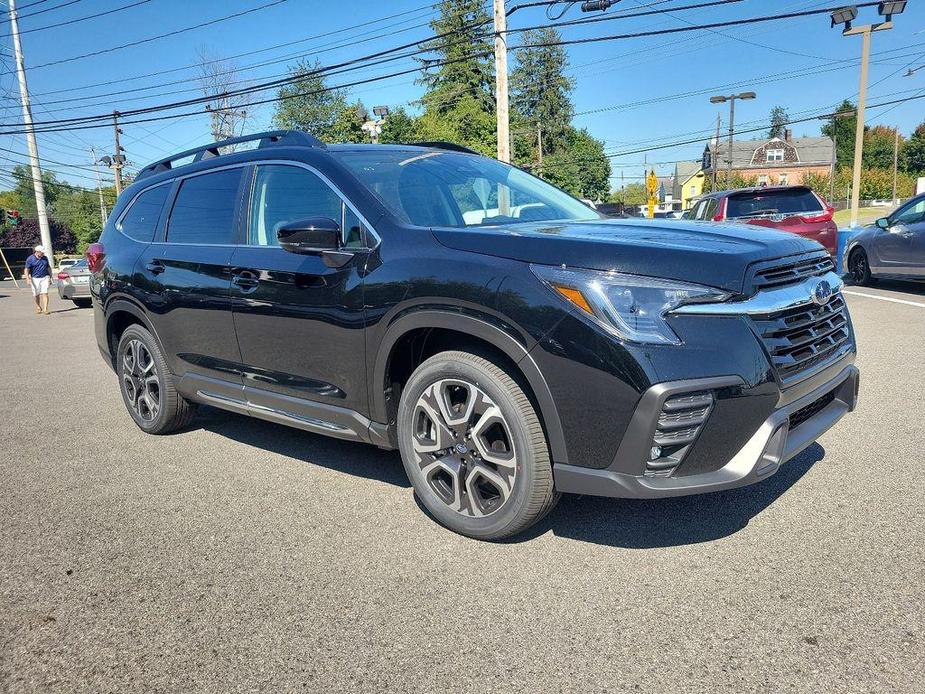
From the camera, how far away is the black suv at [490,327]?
2.63 meters

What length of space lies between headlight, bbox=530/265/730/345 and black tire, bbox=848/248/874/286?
1140cm

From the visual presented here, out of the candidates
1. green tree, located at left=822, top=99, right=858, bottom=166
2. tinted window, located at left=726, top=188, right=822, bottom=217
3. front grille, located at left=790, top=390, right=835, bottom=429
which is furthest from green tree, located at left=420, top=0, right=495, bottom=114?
green tree, located at left=822, top=99, right=858, bottom=166

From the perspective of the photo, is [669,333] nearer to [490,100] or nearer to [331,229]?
[331,229]

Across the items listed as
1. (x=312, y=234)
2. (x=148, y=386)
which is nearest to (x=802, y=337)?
(x=312, y=234)

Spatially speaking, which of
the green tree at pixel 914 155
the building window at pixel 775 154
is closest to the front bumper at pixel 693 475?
Answer: the building window at pixel 775 154

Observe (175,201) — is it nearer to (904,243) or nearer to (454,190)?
(454,190)

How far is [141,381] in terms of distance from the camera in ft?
17.1

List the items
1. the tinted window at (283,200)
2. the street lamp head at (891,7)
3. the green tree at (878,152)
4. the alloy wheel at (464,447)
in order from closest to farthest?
1. the alloy wheel at (464,447)
2. the tinted window at (283,200)
3. the street lamp head at (891,7)
4. the green tree at (878,152)

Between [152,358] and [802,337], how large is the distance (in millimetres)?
4101

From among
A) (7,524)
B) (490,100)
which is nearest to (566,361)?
(7,524)

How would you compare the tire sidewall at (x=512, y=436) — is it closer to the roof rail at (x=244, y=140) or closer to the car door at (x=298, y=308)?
the car door at (x=298, y=308)

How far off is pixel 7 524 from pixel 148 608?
4.76ft

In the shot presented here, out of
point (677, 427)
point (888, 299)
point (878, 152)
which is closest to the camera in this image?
point (677, 427)

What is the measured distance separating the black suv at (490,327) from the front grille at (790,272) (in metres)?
0.01
